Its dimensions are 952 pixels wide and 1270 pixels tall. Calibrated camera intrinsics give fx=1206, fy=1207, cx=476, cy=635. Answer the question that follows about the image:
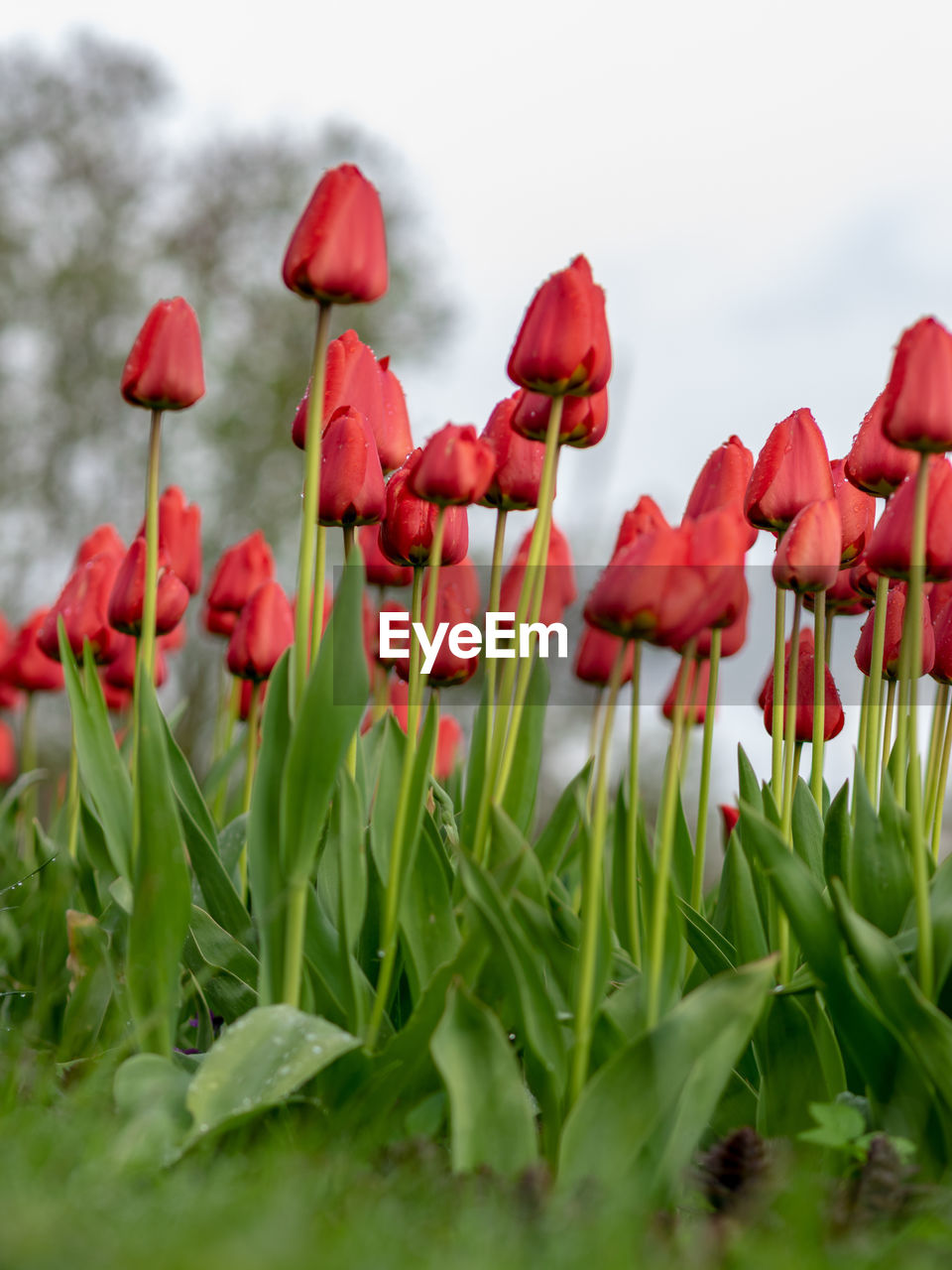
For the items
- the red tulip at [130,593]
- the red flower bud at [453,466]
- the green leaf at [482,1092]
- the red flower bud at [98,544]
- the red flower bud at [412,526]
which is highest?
the red flower bud at [453,466]

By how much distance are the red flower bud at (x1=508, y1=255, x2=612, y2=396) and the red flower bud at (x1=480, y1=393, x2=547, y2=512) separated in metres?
0.31

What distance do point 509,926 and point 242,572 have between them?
1.67 m

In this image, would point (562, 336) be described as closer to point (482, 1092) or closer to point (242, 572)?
point (482, 1092)

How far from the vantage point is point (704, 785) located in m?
2.11

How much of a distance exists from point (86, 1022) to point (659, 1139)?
104cm

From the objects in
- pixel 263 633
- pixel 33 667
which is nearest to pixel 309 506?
pixel 263 633

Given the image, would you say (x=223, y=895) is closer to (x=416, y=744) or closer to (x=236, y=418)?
(x=416, y=744)

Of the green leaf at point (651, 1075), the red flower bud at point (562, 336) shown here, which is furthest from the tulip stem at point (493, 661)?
the green leaf at point (651, 1075)

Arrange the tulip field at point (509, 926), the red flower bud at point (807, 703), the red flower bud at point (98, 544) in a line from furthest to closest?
the red flower bud at point (98, 544)
the red flower bud at point (807, 703)
the tulip field at point (509, 926)

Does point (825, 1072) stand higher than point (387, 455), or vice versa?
point (387, 455)

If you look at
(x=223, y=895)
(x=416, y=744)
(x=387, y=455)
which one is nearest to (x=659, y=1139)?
(x=416, y=744)

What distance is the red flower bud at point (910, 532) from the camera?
68.3 inches

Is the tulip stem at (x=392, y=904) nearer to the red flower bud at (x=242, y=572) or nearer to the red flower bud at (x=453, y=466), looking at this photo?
the red flower bud at (x=453, y=466)

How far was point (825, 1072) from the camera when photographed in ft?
5.80
